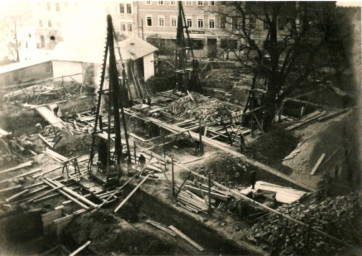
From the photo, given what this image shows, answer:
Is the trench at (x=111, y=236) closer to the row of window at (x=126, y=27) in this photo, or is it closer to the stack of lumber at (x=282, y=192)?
the stack of lumber at (x=282, y=192)

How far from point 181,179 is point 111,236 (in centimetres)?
438

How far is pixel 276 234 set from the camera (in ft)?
38.5

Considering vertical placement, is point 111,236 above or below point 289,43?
below

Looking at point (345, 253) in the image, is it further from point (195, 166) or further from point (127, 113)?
point (127, 113)

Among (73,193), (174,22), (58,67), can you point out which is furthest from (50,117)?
(174,22)

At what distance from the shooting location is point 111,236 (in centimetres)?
1290

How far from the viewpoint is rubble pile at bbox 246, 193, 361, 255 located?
10922mm

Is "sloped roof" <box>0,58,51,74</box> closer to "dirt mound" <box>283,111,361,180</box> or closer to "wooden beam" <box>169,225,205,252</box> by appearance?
"wooden beam" <box>169,225,205,252</box>

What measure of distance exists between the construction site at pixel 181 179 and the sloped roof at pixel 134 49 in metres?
4.99

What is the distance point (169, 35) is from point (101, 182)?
25.8m

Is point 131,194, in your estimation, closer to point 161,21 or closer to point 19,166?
point 19,166

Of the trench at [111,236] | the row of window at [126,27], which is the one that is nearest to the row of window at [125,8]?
the row of window at [126,27]

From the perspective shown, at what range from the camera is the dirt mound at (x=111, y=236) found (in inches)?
482

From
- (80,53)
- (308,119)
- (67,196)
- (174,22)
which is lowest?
(67,196)
